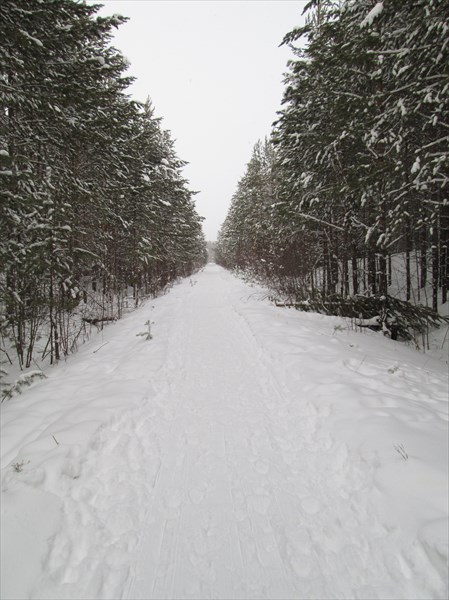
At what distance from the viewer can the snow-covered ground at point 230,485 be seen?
204 centimetres

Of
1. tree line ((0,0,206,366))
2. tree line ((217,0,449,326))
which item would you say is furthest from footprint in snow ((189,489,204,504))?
tree line ((217,0,449,326))

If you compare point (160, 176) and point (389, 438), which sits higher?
point (160, 176)

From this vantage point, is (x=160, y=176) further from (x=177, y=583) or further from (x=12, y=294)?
(x=177, y=583)

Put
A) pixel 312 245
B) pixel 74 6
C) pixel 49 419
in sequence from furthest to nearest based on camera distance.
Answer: pixel 312 245
pixel 74 6
pixel 49 419

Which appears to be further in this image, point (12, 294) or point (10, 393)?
point (12, 294)

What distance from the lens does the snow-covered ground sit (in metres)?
2.04

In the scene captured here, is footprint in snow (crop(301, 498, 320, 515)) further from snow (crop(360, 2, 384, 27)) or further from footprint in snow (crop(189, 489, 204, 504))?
snow (crop(360, 2, 384, 27))

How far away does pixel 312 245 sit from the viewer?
47.5 ft

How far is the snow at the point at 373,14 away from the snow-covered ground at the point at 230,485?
21.8 feet

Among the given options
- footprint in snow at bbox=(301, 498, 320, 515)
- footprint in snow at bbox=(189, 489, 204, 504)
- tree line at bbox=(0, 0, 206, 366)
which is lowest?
footprint in snow at bbox=(301, 498, 320, 515)

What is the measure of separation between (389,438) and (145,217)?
15.1 metres

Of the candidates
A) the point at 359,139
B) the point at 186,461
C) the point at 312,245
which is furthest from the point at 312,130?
the point at 186,461

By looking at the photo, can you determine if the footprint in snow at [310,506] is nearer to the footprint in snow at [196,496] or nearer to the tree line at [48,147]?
the footprint in snow at [196,496]

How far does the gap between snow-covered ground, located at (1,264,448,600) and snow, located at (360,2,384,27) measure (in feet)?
21.8
